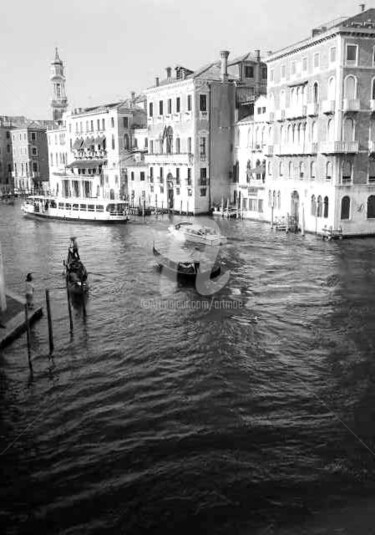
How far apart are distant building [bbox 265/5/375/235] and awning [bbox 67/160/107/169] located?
3107 centimetres

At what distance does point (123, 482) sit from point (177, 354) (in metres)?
6.66

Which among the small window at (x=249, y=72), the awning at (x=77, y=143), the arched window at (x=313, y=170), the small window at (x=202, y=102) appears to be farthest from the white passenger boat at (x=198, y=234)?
the awning at (x=77, y=143)

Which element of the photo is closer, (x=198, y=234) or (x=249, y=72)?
(x=198, y=234)

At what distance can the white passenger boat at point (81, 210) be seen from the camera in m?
51.2

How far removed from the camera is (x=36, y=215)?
58.1m

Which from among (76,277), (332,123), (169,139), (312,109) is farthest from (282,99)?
(76,277)

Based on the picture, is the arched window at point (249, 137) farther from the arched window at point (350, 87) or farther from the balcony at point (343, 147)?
the arched window at point (350, 87)

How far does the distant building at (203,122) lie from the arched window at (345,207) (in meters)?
19.0

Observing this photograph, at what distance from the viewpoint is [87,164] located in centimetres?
6938

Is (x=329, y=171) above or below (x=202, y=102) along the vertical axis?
below

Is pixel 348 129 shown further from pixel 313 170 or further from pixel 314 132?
pixel 313 170

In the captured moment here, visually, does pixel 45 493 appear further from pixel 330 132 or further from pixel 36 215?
pixel 36 215

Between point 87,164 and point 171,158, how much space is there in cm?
1763

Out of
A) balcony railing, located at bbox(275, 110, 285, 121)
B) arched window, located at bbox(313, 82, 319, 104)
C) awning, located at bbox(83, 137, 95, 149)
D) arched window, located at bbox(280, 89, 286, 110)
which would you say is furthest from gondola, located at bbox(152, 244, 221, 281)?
awning, located at bbox(83, 137, 95, 149)
